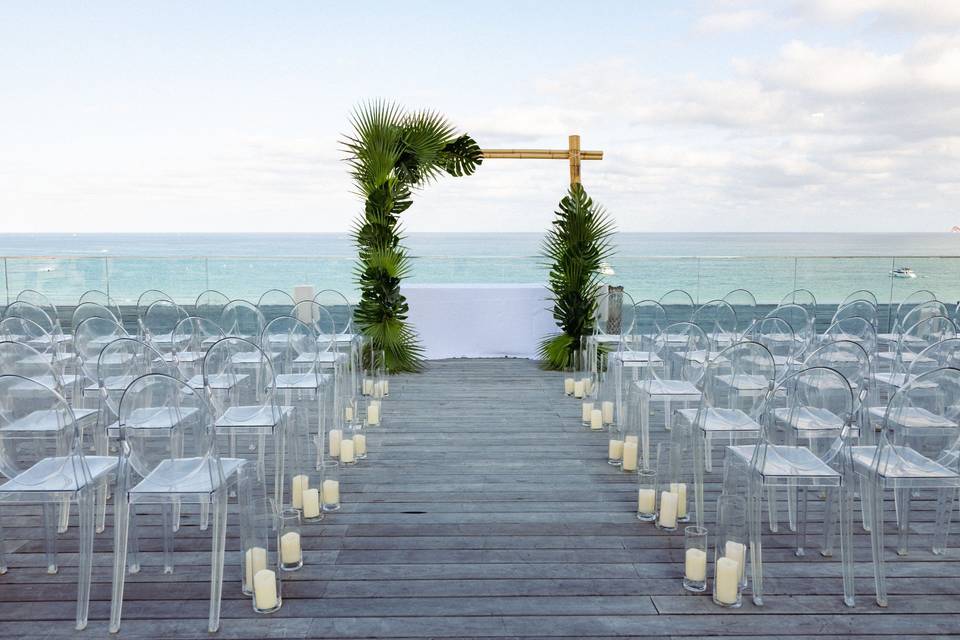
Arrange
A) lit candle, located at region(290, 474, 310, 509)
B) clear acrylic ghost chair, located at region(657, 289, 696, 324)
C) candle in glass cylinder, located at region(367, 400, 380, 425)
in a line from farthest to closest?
clear acrylic ghost chair, located at region(657, 289, 696, 324) → candle in glass cylinder, located at region(367, 400, 380, 425) → lit candle, located at region(290, 474, 310, 509)

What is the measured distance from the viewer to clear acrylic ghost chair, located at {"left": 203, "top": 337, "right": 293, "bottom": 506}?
11.9 feet

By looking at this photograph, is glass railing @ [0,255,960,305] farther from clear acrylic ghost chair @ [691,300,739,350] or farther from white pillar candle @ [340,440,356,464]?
white pillar candle @ [340,440,356,464]

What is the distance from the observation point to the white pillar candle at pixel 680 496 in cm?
362

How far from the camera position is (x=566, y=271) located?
7859 millimetres

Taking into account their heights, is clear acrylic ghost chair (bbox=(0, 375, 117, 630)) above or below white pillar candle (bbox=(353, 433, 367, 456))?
above

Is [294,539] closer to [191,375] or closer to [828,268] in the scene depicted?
[191,375]

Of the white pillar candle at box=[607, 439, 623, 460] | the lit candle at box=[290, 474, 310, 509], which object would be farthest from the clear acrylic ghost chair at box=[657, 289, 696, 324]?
the lit candle at box=[290, 474, 310, 509]

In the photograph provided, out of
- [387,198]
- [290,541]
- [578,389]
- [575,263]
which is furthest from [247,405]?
[575,263]

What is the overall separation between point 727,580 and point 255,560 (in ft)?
6.03

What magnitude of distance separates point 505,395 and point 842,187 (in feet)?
148

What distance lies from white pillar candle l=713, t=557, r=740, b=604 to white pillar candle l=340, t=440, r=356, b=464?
2570 mm

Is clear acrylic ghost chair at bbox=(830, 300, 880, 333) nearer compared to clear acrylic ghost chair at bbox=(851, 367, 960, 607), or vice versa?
clear acrylic ghost chair at bbox=(851, 367, 960, 607)

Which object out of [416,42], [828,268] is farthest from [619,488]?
[416,42]

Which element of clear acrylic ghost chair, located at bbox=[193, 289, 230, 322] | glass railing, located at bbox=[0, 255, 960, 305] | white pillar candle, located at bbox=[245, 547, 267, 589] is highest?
glass railing, located at bbox=[0, 255, 960, 305]
